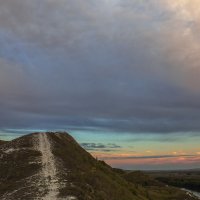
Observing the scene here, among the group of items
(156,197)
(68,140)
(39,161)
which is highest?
(68,140)

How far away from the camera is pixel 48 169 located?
Answer: 147ft

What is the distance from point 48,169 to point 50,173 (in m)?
1.93

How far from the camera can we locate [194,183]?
19175 centimetres

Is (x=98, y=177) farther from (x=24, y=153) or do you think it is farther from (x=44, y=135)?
(x=44, y=135)

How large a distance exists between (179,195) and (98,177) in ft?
91.7

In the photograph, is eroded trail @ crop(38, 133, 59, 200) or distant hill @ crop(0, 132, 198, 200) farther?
distant hill @ crop(0, 132, 198, 200)

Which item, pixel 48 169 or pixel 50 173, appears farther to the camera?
pixel 48 169

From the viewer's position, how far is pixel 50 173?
42812 millimetres

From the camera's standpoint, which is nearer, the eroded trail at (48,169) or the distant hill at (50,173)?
the eroded trail at (48,169)

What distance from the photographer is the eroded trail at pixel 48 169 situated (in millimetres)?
35906

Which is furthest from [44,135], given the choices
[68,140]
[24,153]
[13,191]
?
[13,191]

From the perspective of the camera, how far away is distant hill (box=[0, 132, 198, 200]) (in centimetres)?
3655

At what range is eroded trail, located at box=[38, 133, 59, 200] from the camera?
35.9 m

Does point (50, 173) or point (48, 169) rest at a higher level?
point (48, 169)
